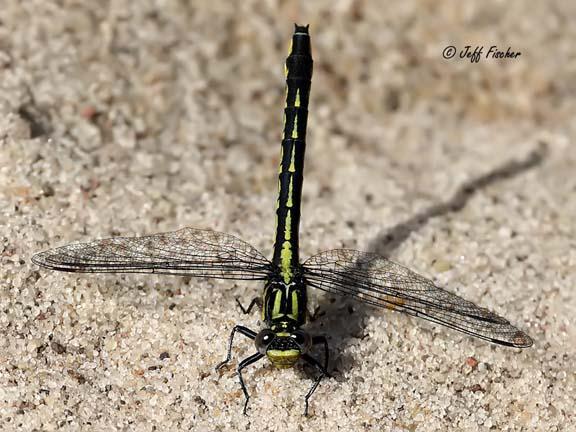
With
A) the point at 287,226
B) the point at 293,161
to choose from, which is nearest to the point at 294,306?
the point at 287,226

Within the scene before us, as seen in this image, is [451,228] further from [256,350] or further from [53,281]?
[53,281]

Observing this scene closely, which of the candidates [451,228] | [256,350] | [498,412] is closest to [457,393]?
[498,412]

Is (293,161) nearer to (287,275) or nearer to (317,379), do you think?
(287,275)

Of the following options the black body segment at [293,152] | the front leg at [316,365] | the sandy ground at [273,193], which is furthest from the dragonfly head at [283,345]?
the black body segment at [293,152]

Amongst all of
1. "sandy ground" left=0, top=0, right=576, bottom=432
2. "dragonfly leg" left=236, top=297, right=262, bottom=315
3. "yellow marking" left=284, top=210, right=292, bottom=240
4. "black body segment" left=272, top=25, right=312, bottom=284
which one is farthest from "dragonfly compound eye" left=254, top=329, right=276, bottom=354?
"yellow marking" left=284, top=210, right=292, bottom=240

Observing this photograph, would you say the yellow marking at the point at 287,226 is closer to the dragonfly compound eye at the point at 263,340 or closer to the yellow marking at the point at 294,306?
the yellow marking at the point at 294,306
